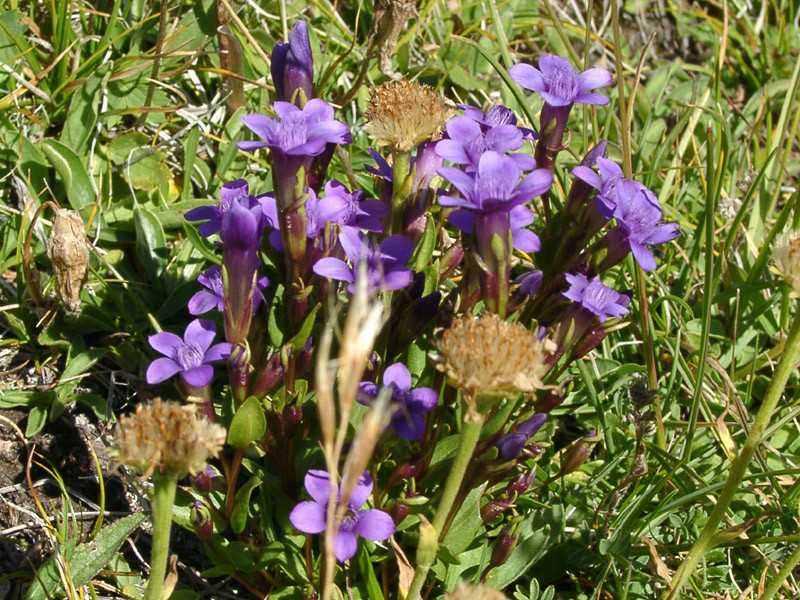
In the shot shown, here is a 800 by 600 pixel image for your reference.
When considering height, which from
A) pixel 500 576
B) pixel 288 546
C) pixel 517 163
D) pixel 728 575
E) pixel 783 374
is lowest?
pixel 728 575

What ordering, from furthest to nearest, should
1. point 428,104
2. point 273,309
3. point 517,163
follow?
1. point 273,309
2. point 428,104
3. point 517,163

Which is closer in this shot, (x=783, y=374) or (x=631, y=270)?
(x=783, y=374)

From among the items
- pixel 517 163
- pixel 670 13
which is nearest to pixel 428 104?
pixel 517 163

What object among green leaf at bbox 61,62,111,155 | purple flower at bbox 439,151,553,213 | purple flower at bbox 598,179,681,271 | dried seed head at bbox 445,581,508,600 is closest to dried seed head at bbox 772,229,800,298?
purple flower at bbox 598,179,681,271

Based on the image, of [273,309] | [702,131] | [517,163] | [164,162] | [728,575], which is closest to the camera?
[517,163]

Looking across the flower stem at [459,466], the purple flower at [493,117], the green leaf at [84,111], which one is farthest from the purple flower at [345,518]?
the green leaf at [84,111]

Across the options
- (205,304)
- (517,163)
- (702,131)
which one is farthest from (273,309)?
(702,131)

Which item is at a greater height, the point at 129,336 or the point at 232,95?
the point at 232,95

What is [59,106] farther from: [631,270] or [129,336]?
[631,270]
